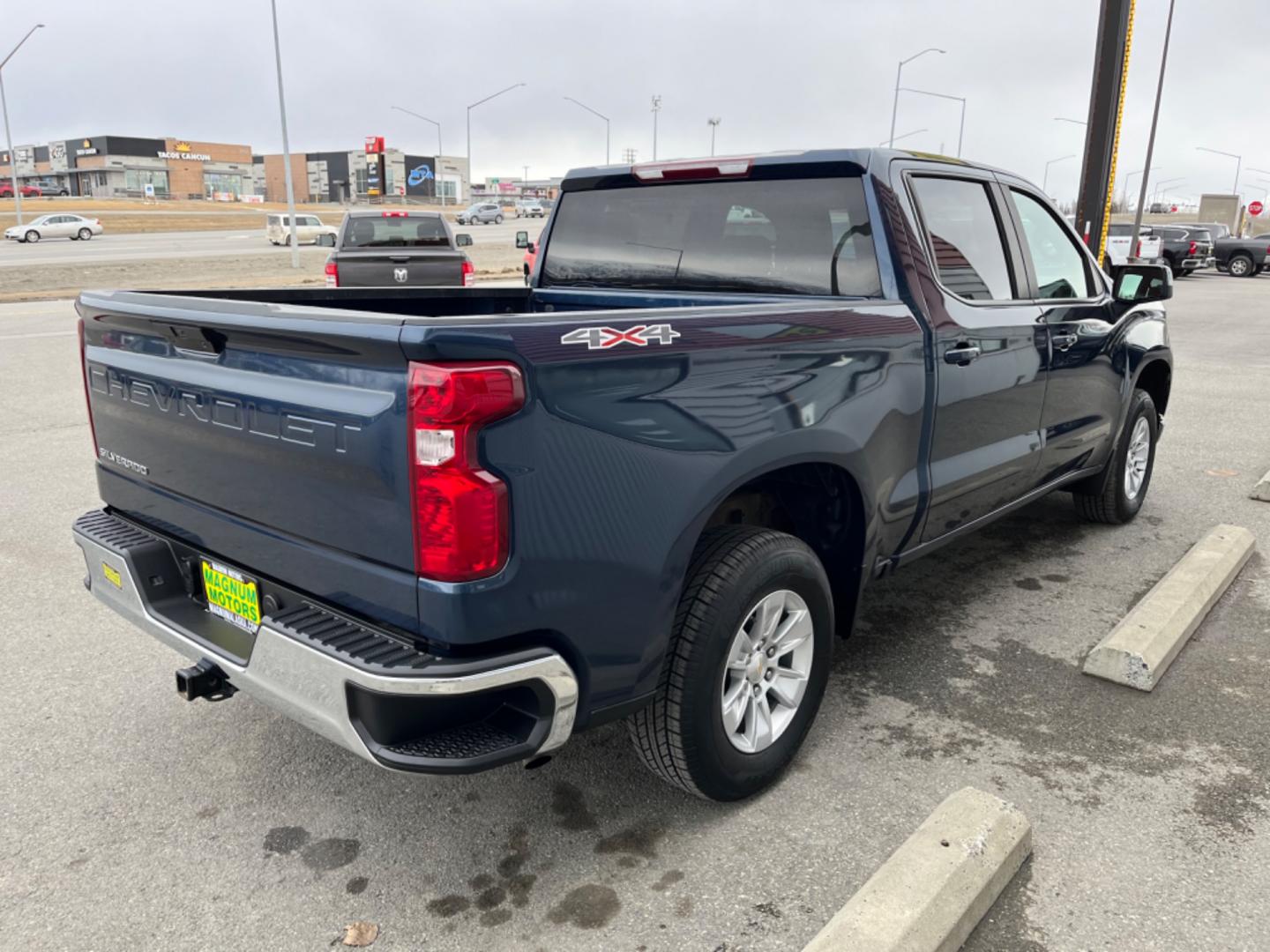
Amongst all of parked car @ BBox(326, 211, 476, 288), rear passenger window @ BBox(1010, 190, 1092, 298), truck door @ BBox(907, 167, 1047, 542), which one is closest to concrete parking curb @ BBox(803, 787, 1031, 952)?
truck door @ BBox(907, 167, 1047, 542)

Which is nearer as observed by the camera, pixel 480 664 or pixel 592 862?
pixel 480 664

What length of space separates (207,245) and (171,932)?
135 ft

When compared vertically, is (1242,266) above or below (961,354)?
below

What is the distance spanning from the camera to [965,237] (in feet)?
12.9

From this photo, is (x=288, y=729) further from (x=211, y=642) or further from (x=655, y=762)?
(x=655, y=762)

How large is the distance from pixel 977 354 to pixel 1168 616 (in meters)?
1.38

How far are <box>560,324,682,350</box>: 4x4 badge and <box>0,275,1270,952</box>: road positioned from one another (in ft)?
4.62

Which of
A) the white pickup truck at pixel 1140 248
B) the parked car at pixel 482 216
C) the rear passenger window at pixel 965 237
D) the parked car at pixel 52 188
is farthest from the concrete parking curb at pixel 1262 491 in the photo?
the parked car at pixel 52 188

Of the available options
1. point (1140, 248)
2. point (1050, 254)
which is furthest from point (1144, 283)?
point (1140, 248)

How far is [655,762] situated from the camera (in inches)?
111

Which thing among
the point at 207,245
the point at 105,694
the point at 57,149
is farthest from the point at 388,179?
the point at 105,694

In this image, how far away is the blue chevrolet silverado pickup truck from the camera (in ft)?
7.23

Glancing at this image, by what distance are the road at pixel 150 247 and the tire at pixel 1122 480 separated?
29590mm

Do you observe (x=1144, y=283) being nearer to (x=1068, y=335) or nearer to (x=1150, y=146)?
(x=1068, y=335)
